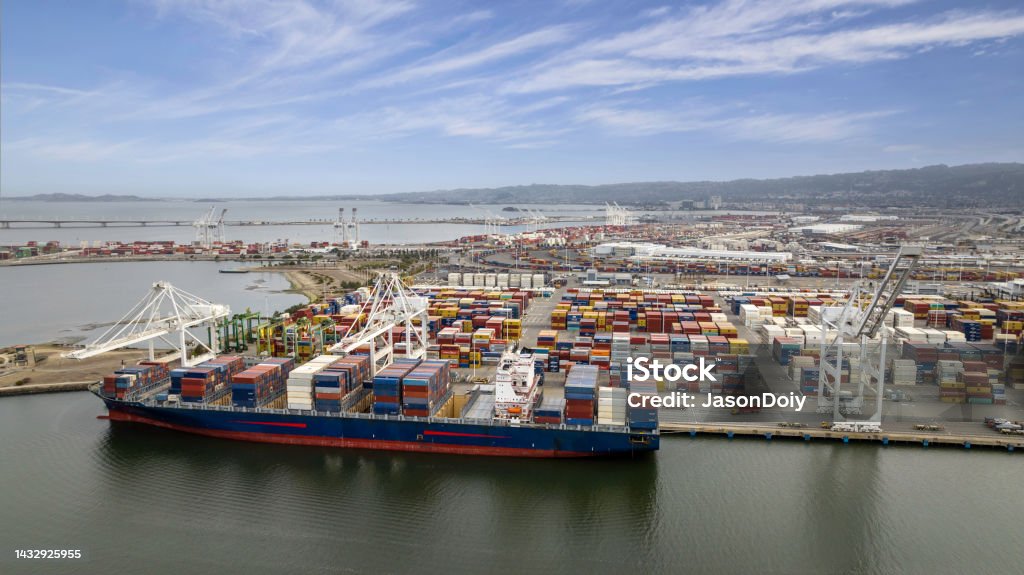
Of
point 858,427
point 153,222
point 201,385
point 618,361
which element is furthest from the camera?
point 153,222

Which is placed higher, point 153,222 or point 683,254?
point 153,222

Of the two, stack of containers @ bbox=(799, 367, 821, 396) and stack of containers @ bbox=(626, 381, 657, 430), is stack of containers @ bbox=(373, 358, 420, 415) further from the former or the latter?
stack of containers @ bbox=(799, 367, 821, 396)

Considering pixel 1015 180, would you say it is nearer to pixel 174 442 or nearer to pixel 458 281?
pixel 458 281

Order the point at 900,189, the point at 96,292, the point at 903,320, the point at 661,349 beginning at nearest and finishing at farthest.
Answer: the point at 661,349 → the point at 903,320 → the point at 96,292 → the point at 900,189

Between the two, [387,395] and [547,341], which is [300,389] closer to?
[387,395]

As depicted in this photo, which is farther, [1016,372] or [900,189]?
[900,189]

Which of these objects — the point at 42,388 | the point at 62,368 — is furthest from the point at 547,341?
the point at 62,368

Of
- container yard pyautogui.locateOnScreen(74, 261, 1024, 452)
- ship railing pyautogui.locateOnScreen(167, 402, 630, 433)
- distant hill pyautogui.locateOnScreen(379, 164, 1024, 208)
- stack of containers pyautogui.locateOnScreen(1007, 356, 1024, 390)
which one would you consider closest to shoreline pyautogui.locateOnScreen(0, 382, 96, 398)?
container yard pyautogui.locateOnScreen(74, 261, 1024, 452)

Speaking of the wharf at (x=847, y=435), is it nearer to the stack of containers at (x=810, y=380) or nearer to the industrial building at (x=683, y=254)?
the stack of containers at (x=810, y=380)
